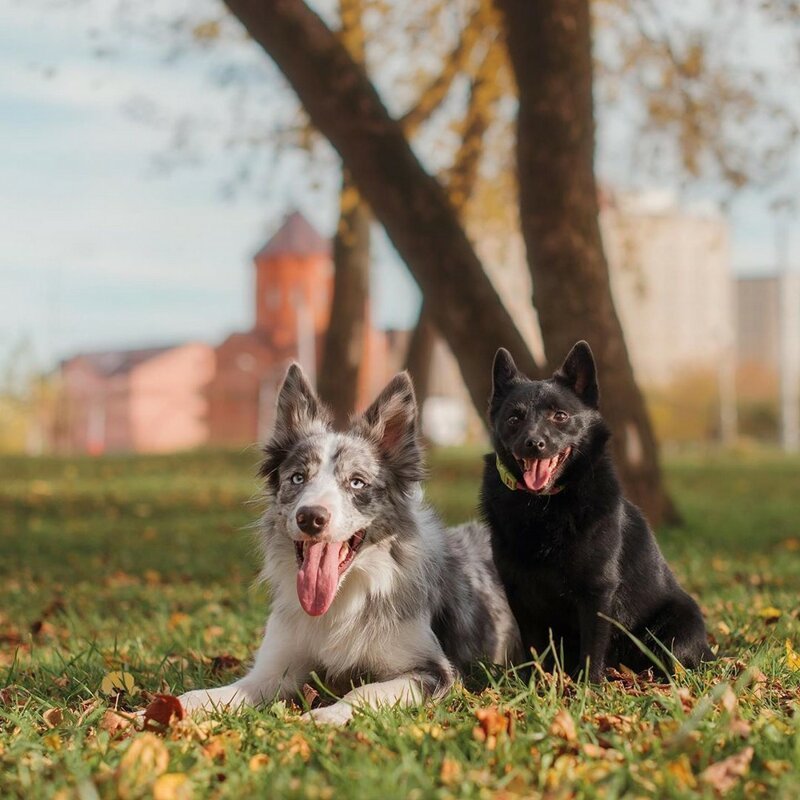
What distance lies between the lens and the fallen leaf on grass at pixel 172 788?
327 centimetres

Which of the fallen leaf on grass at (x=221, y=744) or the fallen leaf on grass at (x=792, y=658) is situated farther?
the fallen leaf on grass at (x=792, y=658)

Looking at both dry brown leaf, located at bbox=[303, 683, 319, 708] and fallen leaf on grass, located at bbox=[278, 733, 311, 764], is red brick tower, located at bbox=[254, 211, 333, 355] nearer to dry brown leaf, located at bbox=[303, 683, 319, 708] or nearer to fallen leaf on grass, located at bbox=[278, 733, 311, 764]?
dry brown leaf, located at bbox=[303, 683, 319, 708]

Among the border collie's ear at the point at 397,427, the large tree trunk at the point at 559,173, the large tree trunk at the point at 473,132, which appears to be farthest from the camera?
the large tree trunk at the point at 473,132

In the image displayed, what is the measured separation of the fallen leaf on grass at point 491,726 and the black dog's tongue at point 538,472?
1109mm

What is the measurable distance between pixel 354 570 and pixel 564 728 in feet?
4.55

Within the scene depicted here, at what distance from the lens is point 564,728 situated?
379cm

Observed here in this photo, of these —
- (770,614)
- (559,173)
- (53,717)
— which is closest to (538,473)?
(53,717)

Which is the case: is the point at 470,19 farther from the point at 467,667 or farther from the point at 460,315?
the point at 467,667

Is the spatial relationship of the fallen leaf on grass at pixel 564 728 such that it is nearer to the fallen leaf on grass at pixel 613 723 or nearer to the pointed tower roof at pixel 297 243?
the fallen leaf on grass at pixel 613 723

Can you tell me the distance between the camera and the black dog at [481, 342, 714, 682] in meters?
4.79

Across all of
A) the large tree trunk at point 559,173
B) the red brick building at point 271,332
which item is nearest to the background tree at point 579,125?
the large tree trunk at point 559,173

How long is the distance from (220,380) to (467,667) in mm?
87058

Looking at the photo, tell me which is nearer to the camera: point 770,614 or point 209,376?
point 770,614

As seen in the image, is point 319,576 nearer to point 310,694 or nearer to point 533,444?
point 310,694
